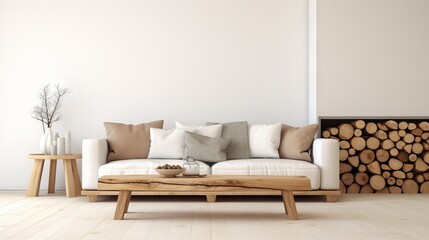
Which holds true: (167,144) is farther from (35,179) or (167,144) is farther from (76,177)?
(35,179)

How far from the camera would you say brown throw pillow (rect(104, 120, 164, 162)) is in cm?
639

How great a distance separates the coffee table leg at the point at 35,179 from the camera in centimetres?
643

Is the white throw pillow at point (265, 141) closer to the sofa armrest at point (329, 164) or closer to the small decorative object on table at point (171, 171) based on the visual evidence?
the sofa armrest at point (329, 164)

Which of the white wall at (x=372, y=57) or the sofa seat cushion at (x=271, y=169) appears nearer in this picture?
the sofa seat cushion at (x=271, y=169)

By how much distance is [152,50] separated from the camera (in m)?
7.08

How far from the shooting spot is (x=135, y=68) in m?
7.07

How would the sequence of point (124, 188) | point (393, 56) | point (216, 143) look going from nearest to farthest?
point (124, 188) → point (216, 143) → point (393, 56)

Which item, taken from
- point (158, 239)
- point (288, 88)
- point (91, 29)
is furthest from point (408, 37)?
point (158, 239)

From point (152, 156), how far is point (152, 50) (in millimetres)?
1354

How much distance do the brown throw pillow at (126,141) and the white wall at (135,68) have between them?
527mm

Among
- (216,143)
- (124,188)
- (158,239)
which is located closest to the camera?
(158,239)

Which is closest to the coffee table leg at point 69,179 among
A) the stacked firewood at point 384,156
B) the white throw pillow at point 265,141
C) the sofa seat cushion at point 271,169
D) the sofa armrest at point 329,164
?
the sofa seat cushion at point 271,169

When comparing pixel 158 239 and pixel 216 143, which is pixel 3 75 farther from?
pixel 158 239

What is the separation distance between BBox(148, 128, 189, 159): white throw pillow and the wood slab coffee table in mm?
1558
